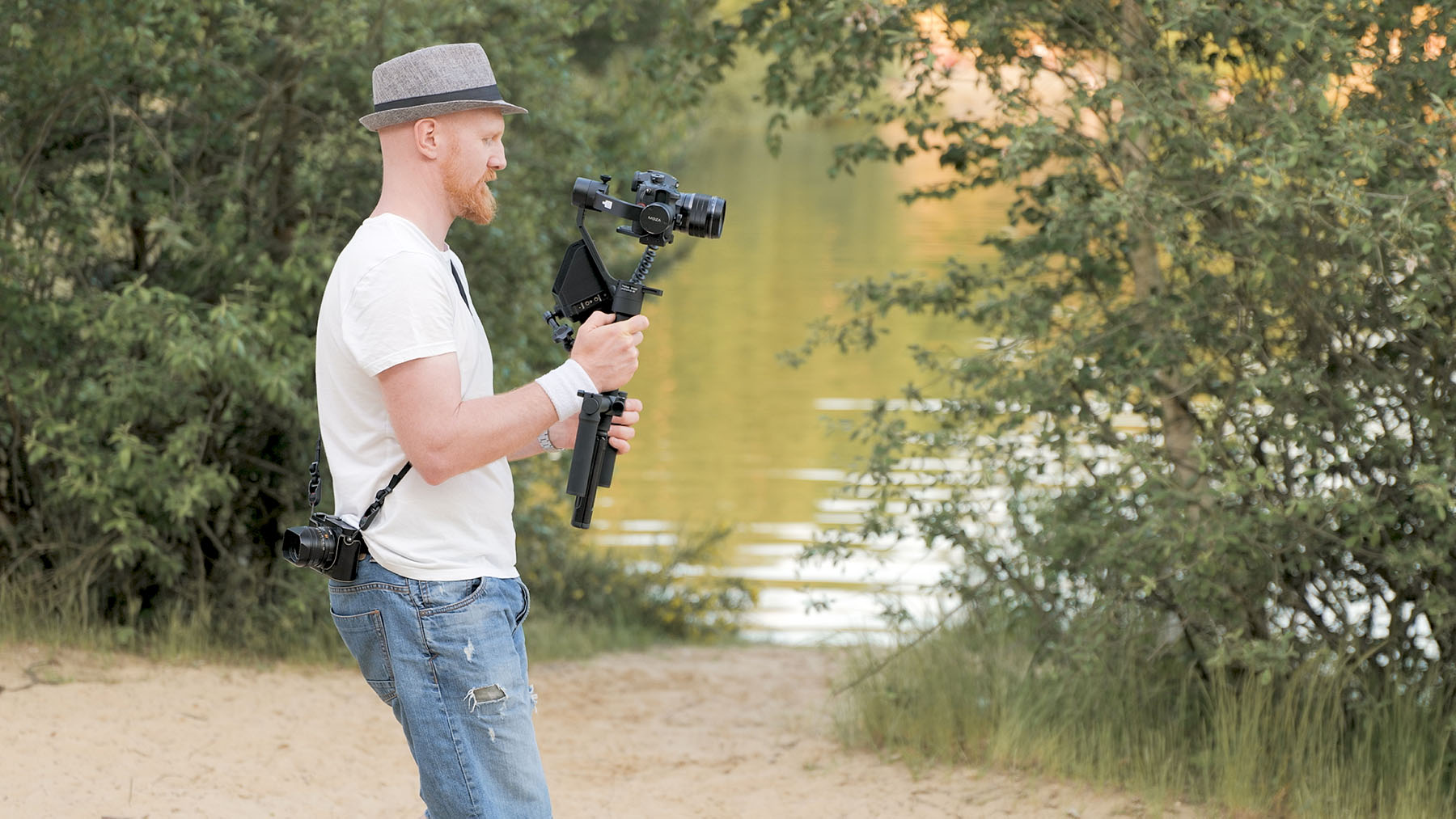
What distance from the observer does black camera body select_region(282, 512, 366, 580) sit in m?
2.49

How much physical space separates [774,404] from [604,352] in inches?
462

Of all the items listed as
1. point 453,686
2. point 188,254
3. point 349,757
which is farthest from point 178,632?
point 453,686

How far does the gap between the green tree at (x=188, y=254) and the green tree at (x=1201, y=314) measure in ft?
5.27

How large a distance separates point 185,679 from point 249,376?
4.33 feet

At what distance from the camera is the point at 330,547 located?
2502 mm

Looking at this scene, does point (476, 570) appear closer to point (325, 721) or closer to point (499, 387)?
point (325, 721)

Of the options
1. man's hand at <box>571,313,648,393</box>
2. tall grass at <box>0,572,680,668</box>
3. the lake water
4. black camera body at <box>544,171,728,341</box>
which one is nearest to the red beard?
black camera body at <box>544,171,728,341</box>

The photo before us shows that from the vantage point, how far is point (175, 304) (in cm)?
555

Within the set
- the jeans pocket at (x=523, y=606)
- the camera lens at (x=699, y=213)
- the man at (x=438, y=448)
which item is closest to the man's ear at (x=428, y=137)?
the man at (x=438, y=448)

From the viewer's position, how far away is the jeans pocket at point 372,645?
8.31ft

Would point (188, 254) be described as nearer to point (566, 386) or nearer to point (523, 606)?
point (523, 606)

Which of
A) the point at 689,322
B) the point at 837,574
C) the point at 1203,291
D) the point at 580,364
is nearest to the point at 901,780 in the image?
the point at 1203,291

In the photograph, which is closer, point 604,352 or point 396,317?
point 396,317

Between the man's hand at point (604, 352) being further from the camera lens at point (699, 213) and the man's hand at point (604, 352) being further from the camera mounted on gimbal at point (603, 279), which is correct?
the camera lens at point (699, 213)
